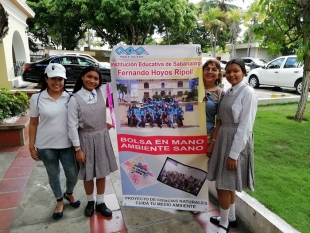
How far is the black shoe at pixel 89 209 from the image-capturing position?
7.94 feet

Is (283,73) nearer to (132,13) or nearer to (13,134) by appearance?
(132,13)

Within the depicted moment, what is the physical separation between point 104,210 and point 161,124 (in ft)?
3.37

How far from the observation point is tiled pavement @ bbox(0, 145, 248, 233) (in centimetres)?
225

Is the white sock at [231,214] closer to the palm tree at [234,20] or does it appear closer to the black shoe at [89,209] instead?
the black shoe at [89,209]

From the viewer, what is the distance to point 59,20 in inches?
657

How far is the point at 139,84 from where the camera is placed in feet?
7.12

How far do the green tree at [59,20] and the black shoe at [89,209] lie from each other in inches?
559

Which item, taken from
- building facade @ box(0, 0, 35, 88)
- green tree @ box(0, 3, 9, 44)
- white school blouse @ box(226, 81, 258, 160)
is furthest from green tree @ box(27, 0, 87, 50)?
white school blouse @ box(226, 81, 258, 160)

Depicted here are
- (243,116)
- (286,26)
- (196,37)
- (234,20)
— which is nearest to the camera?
(243,116)

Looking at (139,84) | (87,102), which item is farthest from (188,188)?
(87,102)

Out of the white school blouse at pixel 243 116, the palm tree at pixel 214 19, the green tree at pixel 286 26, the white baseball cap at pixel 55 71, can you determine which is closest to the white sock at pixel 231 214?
the white school blouse at pixel 243 116

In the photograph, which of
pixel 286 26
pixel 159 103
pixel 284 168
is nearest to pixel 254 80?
pixel 286 26

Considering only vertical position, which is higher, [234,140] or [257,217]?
[234,140]

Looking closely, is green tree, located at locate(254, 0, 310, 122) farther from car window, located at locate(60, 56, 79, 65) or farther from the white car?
car window, located at locate(60, 56, 79, 65)
